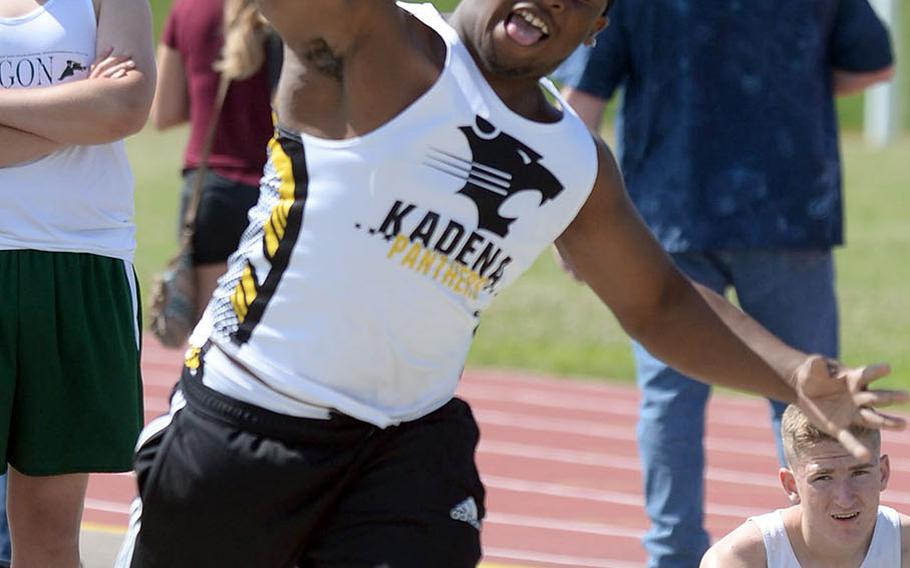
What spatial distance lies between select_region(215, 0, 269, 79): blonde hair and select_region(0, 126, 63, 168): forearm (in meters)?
2.19

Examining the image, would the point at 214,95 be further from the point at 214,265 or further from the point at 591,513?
the point at 591,513

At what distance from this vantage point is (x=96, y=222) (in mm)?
4297

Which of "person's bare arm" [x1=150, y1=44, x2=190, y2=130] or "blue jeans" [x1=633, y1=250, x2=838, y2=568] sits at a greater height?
"blue jeans" [x1=633, y1=250, x2=838, y2=568]

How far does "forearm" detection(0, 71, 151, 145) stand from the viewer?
4133 millimetres

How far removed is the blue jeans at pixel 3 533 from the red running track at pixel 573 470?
1712 mm

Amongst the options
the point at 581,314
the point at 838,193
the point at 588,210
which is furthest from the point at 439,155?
the point at 581,314

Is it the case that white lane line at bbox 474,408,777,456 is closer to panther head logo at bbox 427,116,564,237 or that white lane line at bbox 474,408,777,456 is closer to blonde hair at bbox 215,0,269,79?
blonde hair at bbox 215,0,269,79

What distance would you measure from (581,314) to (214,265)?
234 inches

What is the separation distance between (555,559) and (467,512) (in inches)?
120

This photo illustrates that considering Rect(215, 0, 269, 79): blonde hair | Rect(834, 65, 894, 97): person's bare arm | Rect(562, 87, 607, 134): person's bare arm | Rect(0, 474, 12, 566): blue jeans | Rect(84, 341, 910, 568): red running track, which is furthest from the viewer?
Rect(84, 341, 910, 568): red running track

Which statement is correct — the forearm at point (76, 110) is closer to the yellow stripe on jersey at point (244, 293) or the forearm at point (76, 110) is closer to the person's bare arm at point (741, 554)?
the yellow stripe on jersey at point (244, 293)

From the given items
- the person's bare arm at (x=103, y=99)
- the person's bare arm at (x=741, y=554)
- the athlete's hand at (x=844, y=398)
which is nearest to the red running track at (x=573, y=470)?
A: the person's bare arm at (x=741, y=554)

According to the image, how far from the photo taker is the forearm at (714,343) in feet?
11.5

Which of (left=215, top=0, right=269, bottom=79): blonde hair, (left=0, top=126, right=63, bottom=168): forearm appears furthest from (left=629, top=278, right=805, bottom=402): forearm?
(left=215, top=0, right=269, bottom=79): blonde hair
